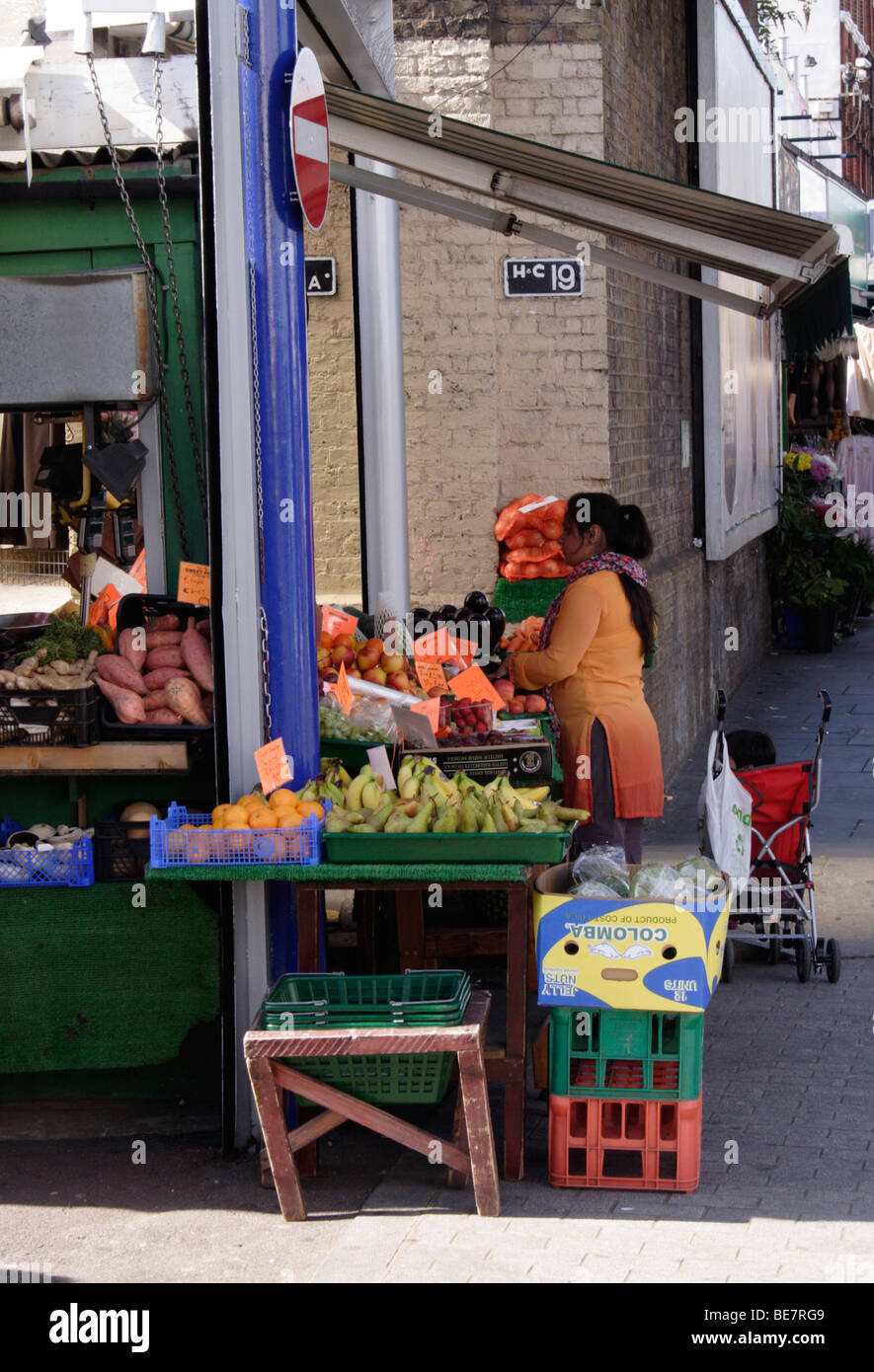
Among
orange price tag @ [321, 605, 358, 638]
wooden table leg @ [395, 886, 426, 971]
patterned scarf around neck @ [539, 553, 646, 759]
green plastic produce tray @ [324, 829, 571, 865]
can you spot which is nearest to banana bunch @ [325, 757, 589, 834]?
green plastic produce tray @ [324, 829, 571, 865]

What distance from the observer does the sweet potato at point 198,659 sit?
5.77m

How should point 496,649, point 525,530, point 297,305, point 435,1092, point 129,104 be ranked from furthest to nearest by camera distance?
1. point 525,530
2. point 496,649
3. point 129,104
4. point 297,305
5. point 435,1092

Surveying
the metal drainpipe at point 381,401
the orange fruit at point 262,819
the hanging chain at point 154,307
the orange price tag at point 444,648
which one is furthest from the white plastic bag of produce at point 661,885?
the metal drainpipe at point 381,401

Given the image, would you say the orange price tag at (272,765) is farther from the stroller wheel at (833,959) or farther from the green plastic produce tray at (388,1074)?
the stroller wheel at (833,959)

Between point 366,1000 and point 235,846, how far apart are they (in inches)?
24.1

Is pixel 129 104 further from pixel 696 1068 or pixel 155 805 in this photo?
pixel 696 1068

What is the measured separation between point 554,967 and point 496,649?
11.3 feet

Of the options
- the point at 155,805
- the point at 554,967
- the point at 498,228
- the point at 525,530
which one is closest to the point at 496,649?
the point at 525,530

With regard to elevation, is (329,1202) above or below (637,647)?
below

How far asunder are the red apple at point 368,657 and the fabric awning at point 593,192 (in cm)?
197

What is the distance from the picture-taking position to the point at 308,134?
5223 mm
